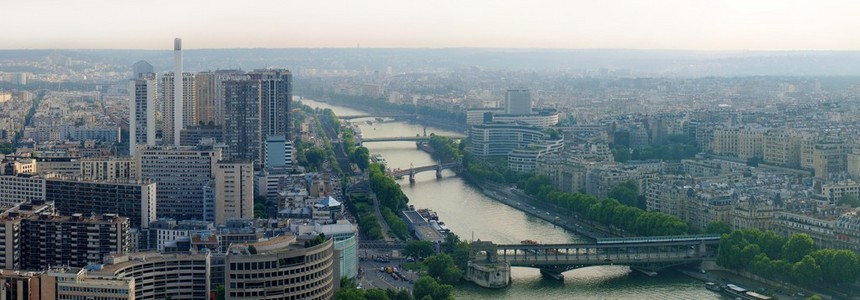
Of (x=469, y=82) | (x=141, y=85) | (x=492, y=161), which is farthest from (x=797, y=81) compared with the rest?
(x=141, y=85)

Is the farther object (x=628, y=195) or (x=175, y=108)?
(x=175, y=108)

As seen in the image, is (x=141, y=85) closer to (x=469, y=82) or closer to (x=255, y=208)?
(x=255, y=208)

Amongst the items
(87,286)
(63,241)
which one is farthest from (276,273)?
(63,241)

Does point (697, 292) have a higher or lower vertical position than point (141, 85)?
lower

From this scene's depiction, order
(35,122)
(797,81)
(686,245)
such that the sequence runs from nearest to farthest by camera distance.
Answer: (686,245) < (35,122) < (797,81)

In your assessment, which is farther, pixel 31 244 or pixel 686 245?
pixel 686 245

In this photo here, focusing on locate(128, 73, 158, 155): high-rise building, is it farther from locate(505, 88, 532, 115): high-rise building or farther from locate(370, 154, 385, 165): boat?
locate(505, 88, 532, 115): high-rise building

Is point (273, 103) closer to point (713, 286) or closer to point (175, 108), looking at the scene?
point (175, 108)
